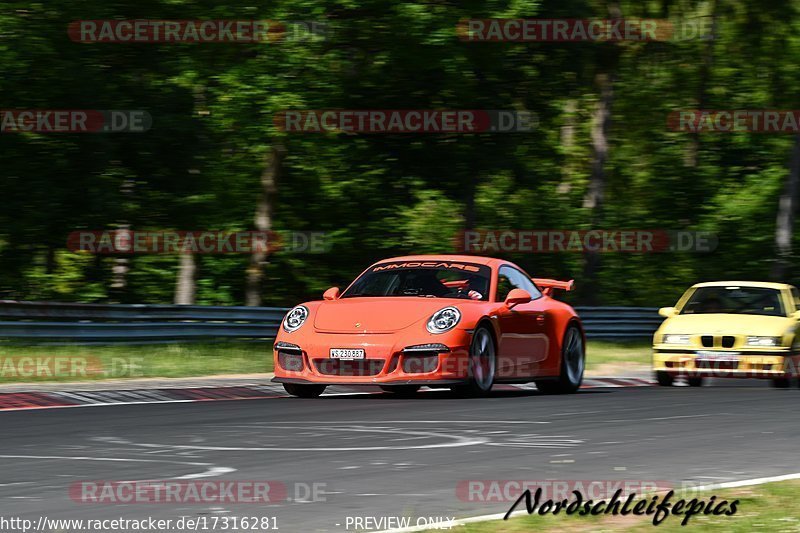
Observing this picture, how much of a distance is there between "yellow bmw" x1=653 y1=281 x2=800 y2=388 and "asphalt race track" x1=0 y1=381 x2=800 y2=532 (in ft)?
11.9

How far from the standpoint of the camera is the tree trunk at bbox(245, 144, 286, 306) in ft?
97.0

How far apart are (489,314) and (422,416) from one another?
8.72 feet

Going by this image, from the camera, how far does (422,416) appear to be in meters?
12.3

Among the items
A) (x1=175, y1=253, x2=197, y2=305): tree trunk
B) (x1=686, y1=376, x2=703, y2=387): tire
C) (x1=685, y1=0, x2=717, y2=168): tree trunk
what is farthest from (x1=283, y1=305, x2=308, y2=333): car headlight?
(x1=685, y1=0, x2=717, y2=168): tree trunk

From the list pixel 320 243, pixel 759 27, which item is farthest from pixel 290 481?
pixel 759 27

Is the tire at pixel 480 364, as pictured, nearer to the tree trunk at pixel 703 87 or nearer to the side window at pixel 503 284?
the side window at pixel 503 284

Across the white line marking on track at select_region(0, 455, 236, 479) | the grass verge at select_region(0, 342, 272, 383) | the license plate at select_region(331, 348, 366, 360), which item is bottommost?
the grass verge at select_region(0, 342, 272, 383)

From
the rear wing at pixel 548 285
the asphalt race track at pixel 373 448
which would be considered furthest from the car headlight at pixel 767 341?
the asphalt race track at pixel 373 448

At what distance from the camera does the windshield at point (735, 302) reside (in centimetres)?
1889

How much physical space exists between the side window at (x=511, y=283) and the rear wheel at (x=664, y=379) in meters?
2.71

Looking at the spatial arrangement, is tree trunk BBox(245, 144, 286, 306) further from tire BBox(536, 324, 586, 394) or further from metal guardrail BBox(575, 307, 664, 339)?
tire BBox(536, 324, 586, 394)

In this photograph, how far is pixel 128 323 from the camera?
60.6 feet

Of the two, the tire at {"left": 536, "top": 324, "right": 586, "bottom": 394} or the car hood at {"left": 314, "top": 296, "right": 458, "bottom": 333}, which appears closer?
the car hood at {"left": 314, "top": 296, "right": 458, "bottom": 333}

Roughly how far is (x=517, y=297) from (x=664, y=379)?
4224 millimetres
